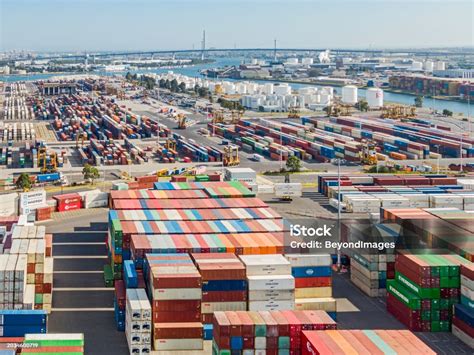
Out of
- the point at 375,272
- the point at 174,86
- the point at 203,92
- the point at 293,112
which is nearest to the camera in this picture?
the point at 375,272

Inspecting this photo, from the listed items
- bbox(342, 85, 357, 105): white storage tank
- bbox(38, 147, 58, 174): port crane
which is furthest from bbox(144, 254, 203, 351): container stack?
bbox(342, 85, 357, 105): white storage tank

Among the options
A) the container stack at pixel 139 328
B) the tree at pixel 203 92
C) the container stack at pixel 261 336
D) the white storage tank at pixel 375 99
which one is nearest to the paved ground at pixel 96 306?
the container stack at pixel 139 328

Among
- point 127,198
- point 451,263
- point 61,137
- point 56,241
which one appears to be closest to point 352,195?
point 127,198

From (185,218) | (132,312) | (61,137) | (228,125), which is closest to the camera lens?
(132,312)

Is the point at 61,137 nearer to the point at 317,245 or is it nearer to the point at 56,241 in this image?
the point at 56,241

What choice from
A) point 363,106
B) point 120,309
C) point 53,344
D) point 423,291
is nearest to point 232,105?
point 363,106

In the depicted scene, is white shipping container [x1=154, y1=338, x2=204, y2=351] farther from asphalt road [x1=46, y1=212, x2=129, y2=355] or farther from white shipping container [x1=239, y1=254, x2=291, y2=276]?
white shipping container [x1=239, y1=254, x2=291, y2=276]

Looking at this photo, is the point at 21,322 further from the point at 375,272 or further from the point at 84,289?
the point at 375,272

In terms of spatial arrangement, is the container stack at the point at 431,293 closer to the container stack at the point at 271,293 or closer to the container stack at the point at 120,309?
the container stack at the point at 271,293
